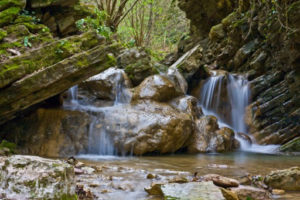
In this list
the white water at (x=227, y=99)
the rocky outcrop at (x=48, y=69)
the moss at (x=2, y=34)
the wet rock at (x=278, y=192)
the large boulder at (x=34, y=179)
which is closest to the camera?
the large boulder at (x=34, y=179)

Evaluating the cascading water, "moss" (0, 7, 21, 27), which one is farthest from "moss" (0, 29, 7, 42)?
the cascading water

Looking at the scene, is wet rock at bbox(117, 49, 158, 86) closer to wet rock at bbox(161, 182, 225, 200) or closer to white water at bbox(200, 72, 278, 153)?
white water at bbox(200, 72, 278, 153)

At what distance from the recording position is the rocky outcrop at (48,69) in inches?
222

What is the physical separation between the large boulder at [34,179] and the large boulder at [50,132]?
15.8ft

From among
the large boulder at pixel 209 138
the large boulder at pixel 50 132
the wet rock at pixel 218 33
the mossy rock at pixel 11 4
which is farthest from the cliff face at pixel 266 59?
the mossy rock at pixel 11 4

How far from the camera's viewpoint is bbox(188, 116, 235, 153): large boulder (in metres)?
8.40

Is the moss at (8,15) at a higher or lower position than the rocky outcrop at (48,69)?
higher

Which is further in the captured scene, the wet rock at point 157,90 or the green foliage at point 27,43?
the wet rock at point 157,90

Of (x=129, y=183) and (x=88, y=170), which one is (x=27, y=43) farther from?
(x=129, y=183)

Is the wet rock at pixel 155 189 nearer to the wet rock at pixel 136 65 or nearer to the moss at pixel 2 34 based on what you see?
the moss at pixel 2 34

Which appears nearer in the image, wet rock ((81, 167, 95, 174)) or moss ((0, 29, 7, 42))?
wet rock ((81, 167, 95, 174))

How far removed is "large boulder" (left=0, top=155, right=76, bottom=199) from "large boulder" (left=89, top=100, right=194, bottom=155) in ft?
16.5

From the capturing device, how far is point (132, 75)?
10.2 m

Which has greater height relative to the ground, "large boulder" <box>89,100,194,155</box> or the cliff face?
the cliff face
